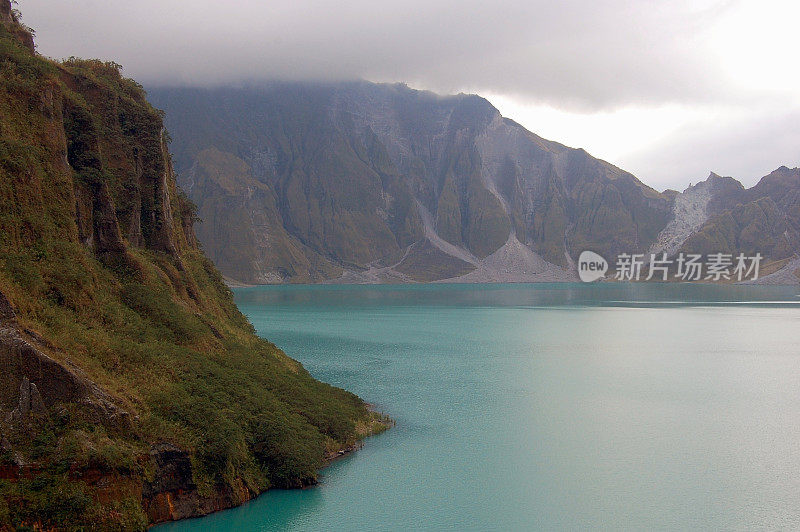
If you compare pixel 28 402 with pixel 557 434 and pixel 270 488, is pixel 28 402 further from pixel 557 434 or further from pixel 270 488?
pixel 557 434

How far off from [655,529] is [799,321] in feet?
265

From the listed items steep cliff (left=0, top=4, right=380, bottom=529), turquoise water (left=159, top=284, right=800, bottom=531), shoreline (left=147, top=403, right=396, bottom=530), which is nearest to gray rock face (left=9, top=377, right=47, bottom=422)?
steep cliff (left=0, top=4, right=380, bottom=529)

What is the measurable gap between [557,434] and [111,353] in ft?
71.2

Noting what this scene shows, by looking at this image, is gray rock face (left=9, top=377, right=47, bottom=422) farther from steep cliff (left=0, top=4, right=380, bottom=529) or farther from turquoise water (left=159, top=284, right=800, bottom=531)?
turquoise water (left=159, top=284, right=800, bottom=531)

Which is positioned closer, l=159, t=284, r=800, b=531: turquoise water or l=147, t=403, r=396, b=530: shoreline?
l=147, t=403, r=396, b=530: shoreline

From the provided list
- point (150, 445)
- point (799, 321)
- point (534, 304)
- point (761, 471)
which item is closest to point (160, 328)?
point (150, 445)

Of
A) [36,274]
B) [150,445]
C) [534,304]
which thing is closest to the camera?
[150,445]

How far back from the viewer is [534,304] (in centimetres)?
12612

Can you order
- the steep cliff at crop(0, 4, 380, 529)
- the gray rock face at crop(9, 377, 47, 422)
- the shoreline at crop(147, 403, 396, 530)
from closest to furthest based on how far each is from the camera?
the gray rock face at crop(9, 377, 47, 422) < the steep cliff at crop(0, 4, 380, 529) < the shoreline at crop(147, 403, 396, 530)

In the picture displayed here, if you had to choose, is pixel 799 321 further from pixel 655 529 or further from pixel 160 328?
pixel 160 328

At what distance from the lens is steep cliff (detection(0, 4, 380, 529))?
18.8 m

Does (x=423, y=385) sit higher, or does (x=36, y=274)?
(x=36, y=274)

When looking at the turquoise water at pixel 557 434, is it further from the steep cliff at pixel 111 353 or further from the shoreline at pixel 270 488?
the steep cliff at pixel 111 353

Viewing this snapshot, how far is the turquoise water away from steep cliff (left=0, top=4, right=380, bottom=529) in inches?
71.2
